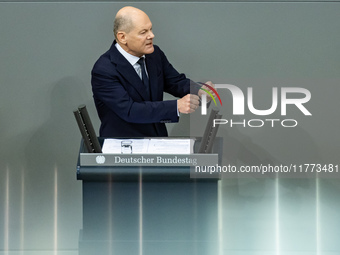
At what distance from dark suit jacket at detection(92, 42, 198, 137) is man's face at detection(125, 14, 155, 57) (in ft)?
0.33

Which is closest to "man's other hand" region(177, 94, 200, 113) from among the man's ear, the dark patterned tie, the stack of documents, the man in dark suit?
the man in dark suit

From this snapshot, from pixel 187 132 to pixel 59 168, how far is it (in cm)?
99

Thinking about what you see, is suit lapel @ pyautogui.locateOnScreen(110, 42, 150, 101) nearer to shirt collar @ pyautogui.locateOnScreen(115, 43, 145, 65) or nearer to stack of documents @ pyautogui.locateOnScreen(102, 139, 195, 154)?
shirt collar @ pyautogui.locateOnScreen(115, 43, 145, 65)

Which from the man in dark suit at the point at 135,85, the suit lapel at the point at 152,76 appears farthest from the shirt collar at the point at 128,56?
the suit lapel at the point at 152,76

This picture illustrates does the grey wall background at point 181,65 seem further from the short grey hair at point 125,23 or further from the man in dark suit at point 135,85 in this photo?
the short grey hair at point 125,23

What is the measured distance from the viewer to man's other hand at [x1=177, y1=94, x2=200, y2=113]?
5.39 metres

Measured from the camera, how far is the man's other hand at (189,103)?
539 cm

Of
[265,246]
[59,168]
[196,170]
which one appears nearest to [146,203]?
[196,170]

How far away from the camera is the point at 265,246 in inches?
212

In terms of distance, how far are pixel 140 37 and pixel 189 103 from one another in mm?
549

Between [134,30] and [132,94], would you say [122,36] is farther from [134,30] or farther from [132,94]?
[132,94]

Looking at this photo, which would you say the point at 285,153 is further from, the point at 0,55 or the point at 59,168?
the point at 0,55

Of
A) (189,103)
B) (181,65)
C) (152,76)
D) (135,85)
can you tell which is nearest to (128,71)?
(135,85)

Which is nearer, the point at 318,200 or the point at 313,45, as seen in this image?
the point at 318,200
